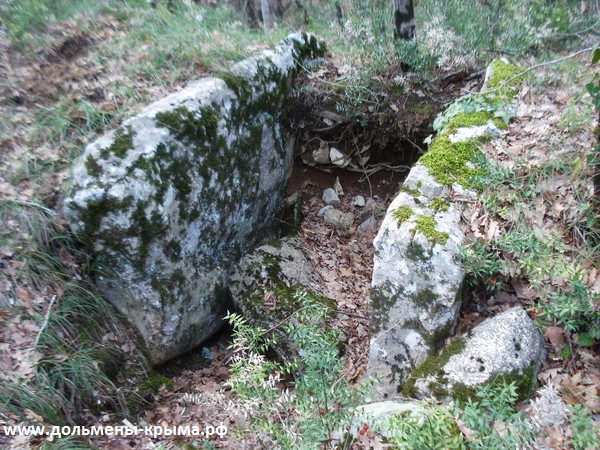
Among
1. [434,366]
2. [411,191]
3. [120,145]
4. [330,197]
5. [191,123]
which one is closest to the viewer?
[434,366]

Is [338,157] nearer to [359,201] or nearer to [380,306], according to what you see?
[359,201]

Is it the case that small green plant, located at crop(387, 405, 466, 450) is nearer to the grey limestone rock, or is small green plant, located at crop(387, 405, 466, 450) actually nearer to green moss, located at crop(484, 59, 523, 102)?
the grey limestone rock

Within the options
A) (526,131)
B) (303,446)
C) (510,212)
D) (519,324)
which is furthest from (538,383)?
(526,131)

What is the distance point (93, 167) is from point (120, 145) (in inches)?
14.3

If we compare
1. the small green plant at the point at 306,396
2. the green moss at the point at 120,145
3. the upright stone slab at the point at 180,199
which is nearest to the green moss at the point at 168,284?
the upright stone slab at the point at 180,199

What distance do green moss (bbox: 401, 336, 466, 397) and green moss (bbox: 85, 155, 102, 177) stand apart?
12.0ft

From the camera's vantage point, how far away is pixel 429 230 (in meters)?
4.00

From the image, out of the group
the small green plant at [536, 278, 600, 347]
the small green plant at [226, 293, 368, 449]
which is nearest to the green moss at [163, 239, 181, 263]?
the small green plant at [226, 293, 368, 449]

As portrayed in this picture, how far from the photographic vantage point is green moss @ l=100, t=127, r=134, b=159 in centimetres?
425

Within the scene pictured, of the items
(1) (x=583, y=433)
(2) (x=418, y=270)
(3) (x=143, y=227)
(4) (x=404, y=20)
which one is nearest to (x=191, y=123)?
(3) (x=143, y=227)

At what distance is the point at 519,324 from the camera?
3424mm

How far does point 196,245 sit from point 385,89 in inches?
148

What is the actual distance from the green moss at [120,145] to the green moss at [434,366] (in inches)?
143

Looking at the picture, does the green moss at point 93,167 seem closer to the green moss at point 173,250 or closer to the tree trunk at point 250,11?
the green moss at point 173,250
